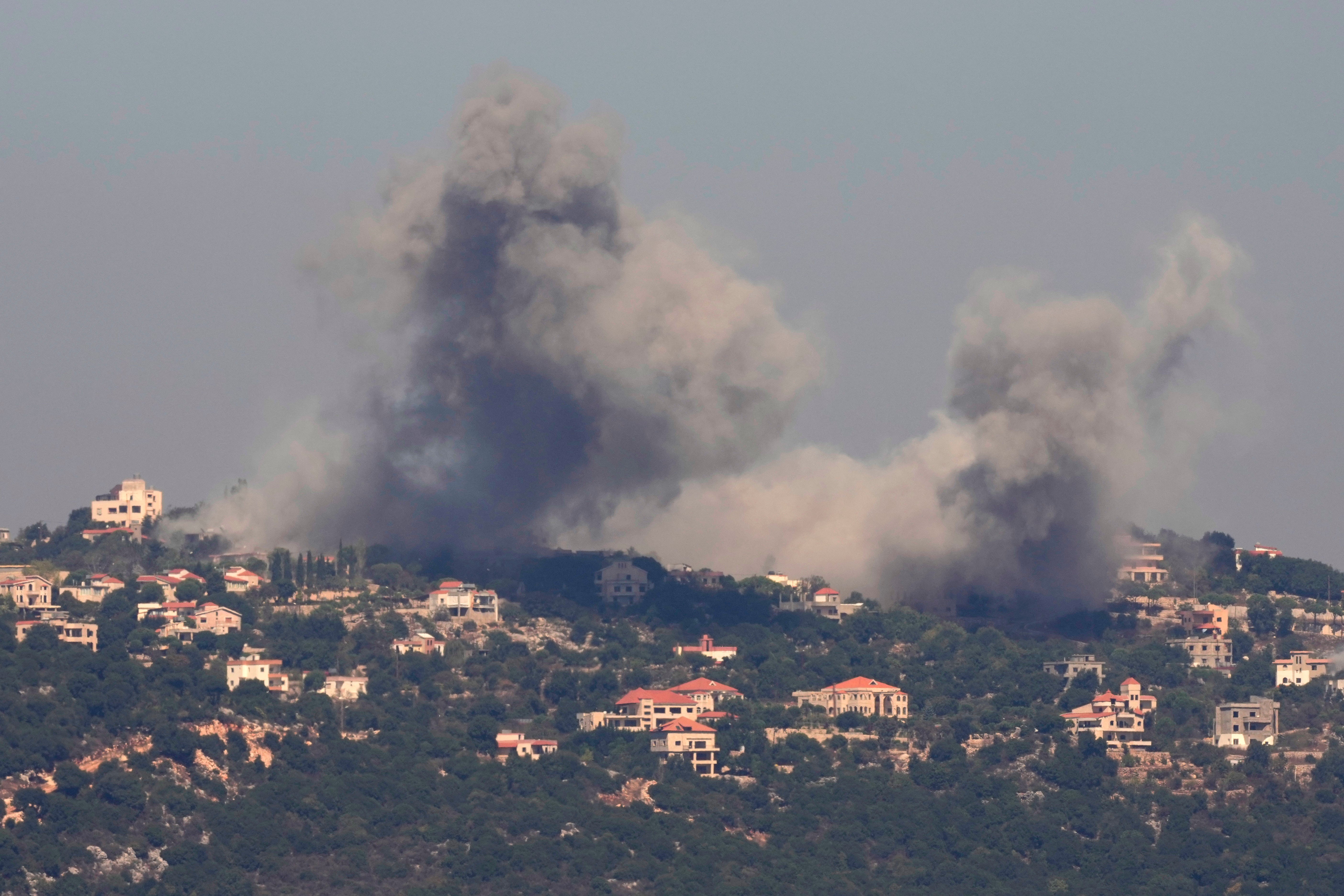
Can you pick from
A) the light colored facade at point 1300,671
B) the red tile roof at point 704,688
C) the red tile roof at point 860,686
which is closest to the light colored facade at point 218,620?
the red tile roof at point 704,688

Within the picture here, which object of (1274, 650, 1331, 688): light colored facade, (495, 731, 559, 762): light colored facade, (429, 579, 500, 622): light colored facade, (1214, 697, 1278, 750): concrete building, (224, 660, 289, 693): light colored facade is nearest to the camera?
(495, 731, 559, 762): light colored facade

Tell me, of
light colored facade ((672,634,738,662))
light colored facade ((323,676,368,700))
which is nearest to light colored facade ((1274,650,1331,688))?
light colored facade ((672,634,738,662))

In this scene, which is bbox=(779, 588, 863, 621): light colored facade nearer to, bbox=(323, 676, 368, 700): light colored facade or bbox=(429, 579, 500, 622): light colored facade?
bbox=(429, 579, 500, 622): light colored facade

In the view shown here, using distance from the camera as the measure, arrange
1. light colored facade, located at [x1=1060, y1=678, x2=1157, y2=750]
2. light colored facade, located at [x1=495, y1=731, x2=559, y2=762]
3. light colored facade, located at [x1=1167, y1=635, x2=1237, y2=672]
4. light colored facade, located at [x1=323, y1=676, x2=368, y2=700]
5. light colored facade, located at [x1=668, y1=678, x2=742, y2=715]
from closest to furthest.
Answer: light colored facade, located at [x1=495, y1=731, x2=559, y2=762] → light colored facade, located at [x1=323, y1=676, x2=368, y2=700] → light colored facade, located at [x1=1060, y1=678, x2=1157, y2=750] → light colored facade, located at [x1=668, y1=678, x2=742, y2=715] → light colored facade, located at [x1=1167, y1=635, x2=1237, y2=672]

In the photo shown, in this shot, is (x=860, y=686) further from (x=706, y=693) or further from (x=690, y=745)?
(x=690, y=745)

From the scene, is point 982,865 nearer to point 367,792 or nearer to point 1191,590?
point 367,792

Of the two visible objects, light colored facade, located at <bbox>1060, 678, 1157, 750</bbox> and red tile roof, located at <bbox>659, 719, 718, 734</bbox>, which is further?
light colored facade, located at <bbox>1060, 678, 1157, 750</bbox>
